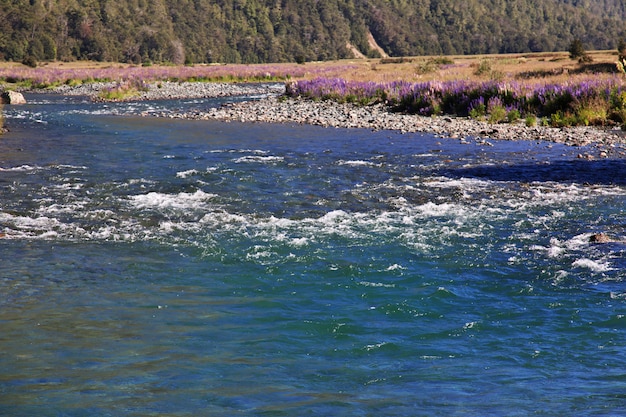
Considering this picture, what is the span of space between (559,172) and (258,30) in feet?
474

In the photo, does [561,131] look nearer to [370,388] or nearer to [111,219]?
[111,219]

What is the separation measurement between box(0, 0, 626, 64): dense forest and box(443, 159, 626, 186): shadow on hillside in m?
90.2

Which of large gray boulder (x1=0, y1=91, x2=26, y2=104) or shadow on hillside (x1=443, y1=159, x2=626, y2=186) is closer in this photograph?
shadow on hillside (x1=443, y1=159, x2=626, y2=186)

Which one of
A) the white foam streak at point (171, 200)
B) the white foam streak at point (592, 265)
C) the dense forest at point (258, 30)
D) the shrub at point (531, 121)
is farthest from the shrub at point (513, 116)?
the dense forest at point (258, 30)

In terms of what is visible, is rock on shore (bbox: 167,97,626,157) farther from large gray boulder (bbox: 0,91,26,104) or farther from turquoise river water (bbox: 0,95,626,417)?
large gray boulder (bbox: 0,91,26,104)

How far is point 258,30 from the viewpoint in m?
155

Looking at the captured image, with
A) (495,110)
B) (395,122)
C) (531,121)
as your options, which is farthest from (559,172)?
(395,122)

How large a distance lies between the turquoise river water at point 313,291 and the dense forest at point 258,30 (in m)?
90.8

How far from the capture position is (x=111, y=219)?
12.6 m

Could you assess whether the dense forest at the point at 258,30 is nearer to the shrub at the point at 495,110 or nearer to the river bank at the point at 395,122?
the river bank at the point at 395,122

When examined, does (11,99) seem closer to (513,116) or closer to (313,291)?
(513,116)

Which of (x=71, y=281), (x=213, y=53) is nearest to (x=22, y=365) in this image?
(x=71, y=281)

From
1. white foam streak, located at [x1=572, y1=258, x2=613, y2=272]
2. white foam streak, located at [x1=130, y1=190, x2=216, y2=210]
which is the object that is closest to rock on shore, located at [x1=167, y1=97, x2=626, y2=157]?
white foam streak, located at [x1=572, y1=258, x2=613, y2=272]

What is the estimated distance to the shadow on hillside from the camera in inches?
632
